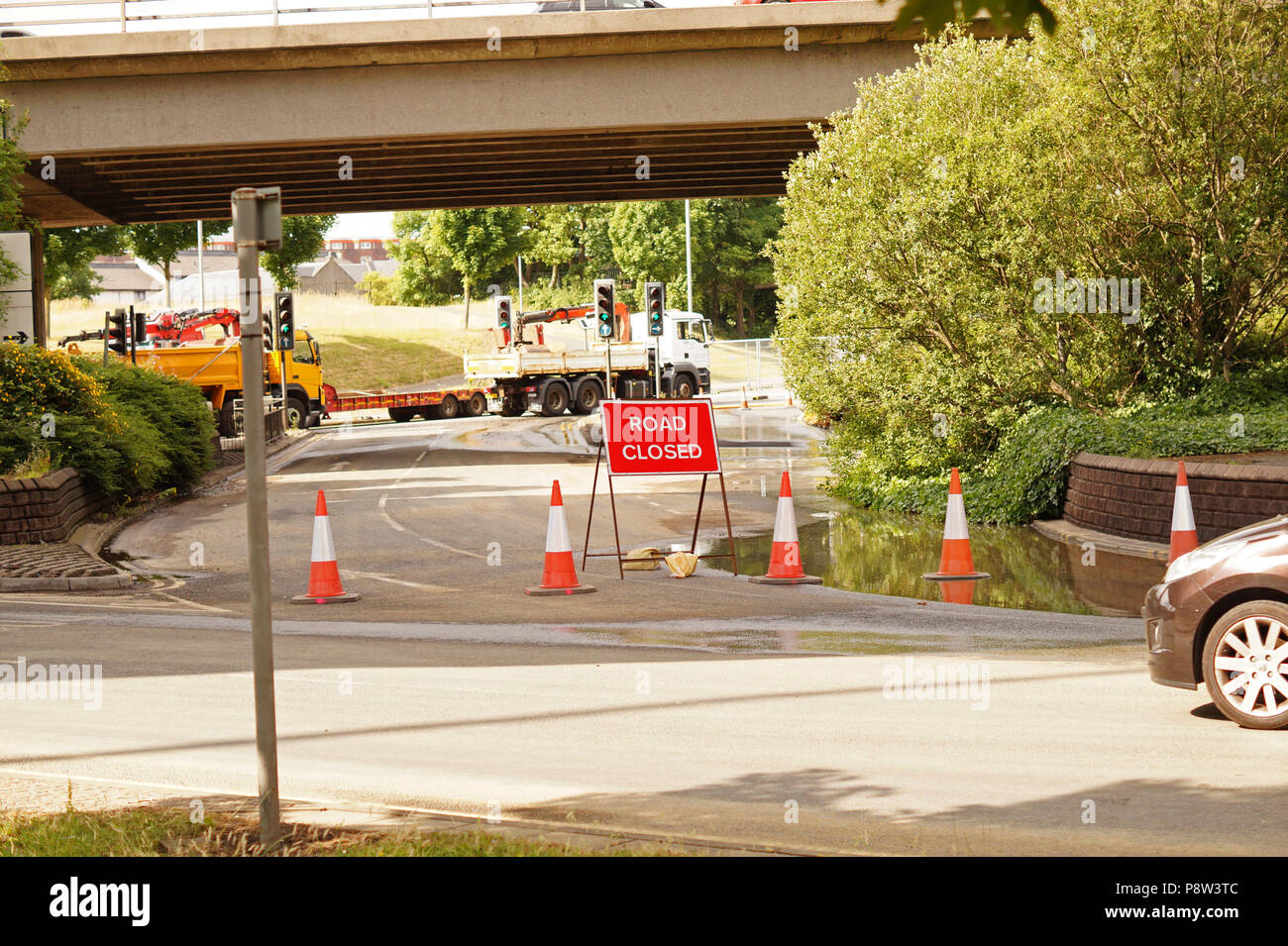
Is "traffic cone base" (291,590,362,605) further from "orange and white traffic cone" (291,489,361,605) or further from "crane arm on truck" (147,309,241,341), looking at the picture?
"crane arm on truck" (147,309,241,341)

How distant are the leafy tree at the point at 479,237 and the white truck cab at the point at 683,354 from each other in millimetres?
19413

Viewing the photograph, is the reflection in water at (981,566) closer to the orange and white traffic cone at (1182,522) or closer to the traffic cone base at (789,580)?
the traffic cone base at (789,580)

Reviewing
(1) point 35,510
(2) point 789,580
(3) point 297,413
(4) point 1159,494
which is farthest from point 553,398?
(2) point 789,580

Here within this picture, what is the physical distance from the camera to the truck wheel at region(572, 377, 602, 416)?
49.7 metres

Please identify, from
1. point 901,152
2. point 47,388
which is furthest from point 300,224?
point 901,152

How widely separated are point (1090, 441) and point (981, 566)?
11.3 feet

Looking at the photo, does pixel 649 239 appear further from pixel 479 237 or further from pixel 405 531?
pixel 405 531

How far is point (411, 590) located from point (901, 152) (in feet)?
30.8

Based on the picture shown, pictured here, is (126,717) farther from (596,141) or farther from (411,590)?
(596,141)

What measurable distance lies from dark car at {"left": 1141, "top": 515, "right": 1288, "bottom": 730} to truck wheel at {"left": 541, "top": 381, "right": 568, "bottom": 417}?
139 ft

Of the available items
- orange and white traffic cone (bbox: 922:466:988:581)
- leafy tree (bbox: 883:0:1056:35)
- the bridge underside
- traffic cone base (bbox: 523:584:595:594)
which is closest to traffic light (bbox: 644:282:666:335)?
the bridge underside

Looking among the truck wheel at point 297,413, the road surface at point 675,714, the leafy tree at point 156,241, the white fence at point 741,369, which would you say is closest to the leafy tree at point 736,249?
the white fence at point 741,369

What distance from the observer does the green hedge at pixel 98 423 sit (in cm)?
1830

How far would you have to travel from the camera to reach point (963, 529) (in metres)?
13.4
